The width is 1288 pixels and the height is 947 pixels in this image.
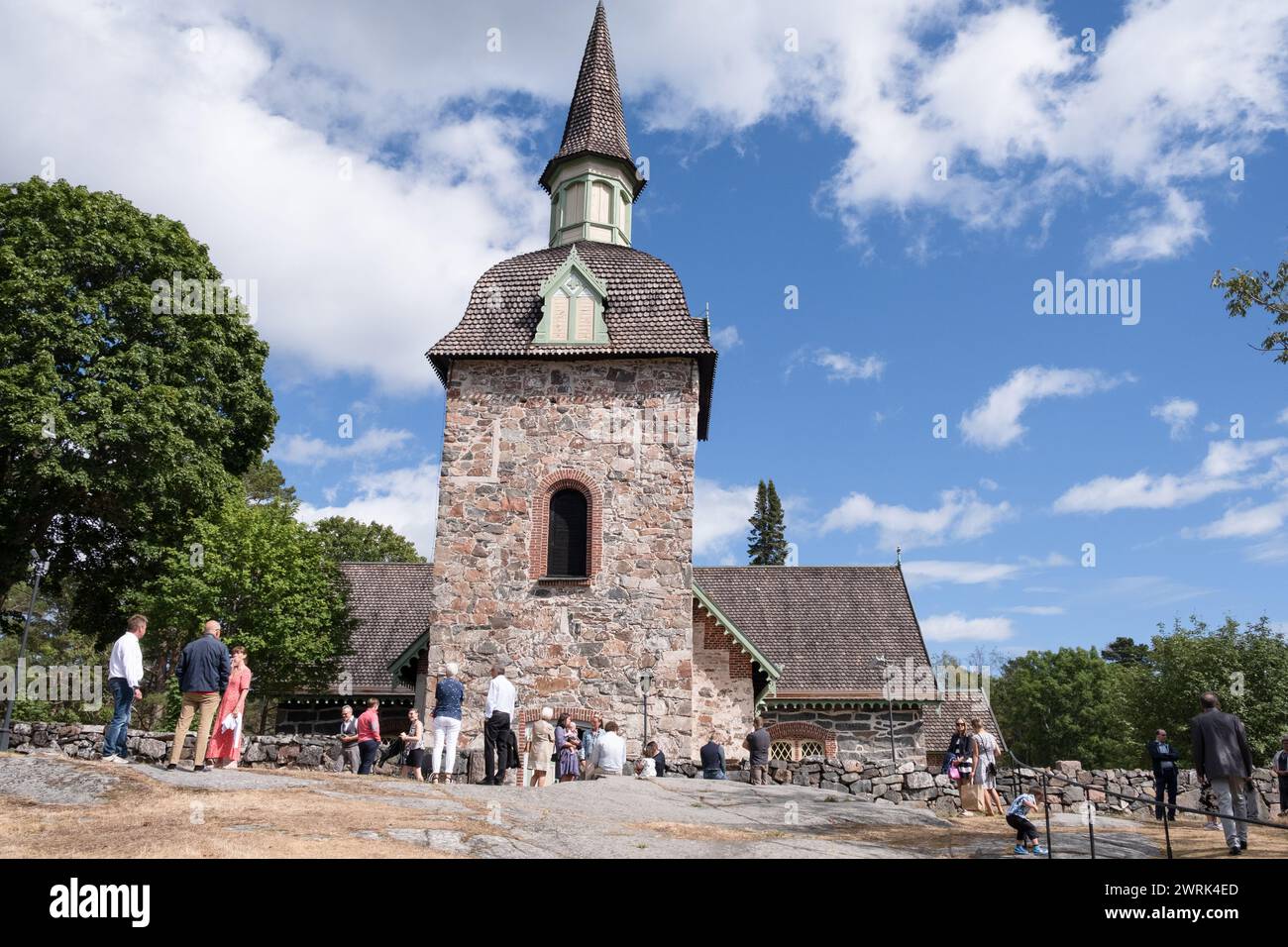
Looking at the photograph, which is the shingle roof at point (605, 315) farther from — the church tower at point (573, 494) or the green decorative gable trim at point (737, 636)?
the green decorative gable trim at point (737, 636)

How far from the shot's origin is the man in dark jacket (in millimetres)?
10984

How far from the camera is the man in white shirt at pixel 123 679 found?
11195 mm

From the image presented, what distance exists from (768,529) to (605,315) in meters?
44.9

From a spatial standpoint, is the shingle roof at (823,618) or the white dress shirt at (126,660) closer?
the white dress shirt at (126,660)

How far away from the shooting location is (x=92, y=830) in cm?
788

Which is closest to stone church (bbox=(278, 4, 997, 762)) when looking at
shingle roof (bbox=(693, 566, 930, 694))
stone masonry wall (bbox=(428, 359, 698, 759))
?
stone masonry wall (bbox=(428, 359, 698, 759))

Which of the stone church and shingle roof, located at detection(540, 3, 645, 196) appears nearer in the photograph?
the stone church

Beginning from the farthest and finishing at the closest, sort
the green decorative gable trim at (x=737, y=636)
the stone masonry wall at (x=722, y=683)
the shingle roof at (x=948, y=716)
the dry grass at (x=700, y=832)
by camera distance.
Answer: the shingle roof at (x=948, y=716), the green decorative gable trim at (x=737, y=636), the stone masonry wall at (x=722, y=683), the dry grass at (x=700, y=832)

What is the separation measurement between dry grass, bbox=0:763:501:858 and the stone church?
8284 millimetres

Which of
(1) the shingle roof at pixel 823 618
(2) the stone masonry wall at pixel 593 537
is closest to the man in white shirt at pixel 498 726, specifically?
(2) the stone masonry wall at pixel 593 537

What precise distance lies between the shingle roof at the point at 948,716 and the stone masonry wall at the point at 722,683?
21.8ft

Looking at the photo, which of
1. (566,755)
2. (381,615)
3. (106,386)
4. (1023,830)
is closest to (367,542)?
(381,615)

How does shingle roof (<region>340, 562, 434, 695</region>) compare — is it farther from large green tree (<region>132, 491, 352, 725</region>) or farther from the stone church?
the stone church
